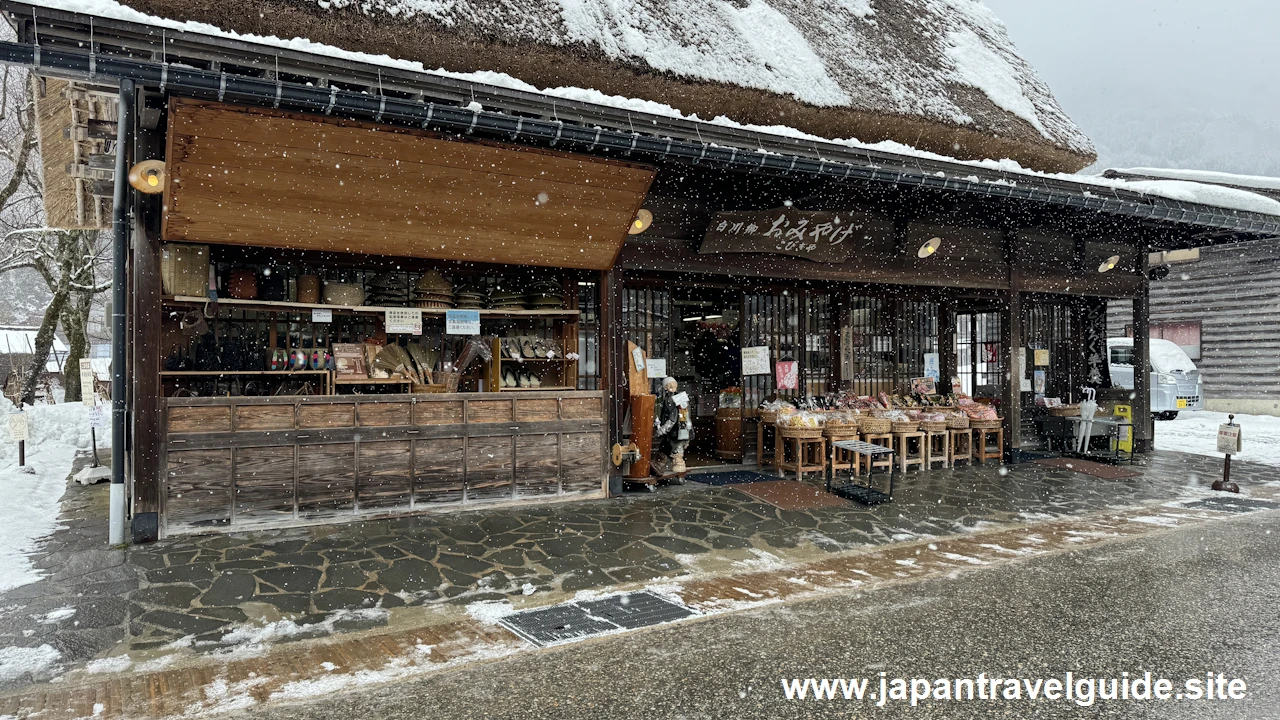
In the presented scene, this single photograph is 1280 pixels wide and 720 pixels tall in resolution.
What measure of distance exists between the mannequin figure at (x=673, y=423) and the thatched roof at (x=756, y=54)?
3.65 m

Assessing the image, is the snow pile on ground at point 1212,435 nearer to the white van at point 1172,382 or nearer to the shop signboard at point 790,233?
the white van at point 1172,382

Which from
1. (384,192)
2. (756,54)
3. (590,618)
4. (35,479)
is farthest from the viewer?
(35,479)

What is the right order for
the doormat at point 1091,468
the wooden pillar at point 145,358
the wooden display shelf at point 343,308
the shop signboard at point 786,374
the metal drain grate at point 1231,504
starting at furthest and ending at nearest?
the shop signboard at point 786,374
the doormat at point 1091,468
the metal drain grate at point 1231,504
the wooden display shelf at point 343,308
the wooden pillar at point 145,358

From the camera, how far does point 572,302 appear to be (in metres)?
8.80

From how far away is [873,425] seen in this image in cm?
989

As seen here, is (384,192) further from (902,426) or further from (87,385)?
(902,426)

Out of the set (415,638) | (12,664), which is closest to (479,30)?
(415,638)

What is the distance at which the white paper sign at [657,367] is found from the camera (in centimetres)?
998

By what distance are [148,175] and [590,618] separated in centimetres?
563

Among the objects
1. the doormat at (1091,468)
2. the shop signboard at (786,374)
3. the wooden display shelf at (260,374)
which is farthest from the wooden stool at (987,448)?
the wooden display shelf at (260,374)

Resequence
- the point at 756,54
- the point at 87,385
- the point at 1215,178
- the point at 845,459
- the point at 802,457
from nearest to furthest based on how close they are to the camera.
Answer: the point at 756,54 < the point at 802,457 < the point at 87,385 < the point at 845,459 < the point at 1215,178

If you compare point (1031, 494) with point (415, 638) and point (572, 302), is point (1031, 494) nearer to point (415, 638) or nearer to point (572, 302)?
point (572, 302)

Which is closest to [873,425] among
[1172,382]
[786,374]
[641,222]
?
[786,374]

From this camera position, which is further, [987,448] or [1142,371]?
[1142,371]
